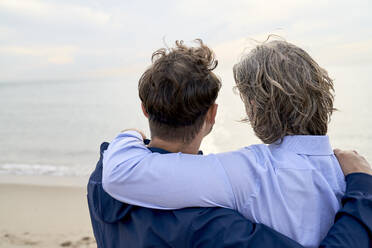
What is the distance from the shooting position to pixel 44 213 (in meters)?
5.71

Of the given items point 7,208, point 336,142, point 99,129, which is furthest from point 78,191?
point 99,129

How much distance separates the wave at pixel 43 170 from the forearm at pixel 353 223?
7.86 metres

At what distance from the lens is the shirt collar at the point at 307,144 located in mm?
1421

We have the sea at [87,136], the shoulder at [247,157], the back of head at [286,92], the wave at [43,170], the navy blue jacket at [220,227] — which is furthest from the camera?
the sea at [87,136]

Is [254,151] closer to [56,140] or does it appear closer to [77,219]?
[77,219]

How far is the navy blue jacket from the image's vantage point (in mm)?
1225

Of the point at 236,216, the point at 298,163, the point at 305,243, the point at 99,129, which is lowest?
the point at 99,129

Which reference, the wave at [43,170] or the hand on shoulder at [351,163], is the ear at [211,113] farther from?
the wave at [43,170]

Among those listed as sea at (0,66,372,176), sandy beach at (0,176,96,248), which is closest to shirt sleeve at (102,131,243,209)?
sandy beach at (0,176,96,248)

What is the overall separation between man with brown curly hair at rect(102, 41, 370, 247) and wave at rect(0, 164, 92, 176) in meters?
7.55

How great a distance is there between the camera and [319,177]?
4.40 ft

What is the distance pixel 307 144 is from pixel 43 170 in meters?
8.86

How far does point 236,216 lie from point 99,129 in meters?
17.1

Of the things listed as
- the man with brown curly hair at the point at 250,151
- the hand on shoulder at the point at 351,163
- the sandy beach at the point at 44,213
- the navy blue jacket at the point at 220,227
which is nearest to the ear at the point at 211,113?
the man with brown curly hair at the point at 250,151
